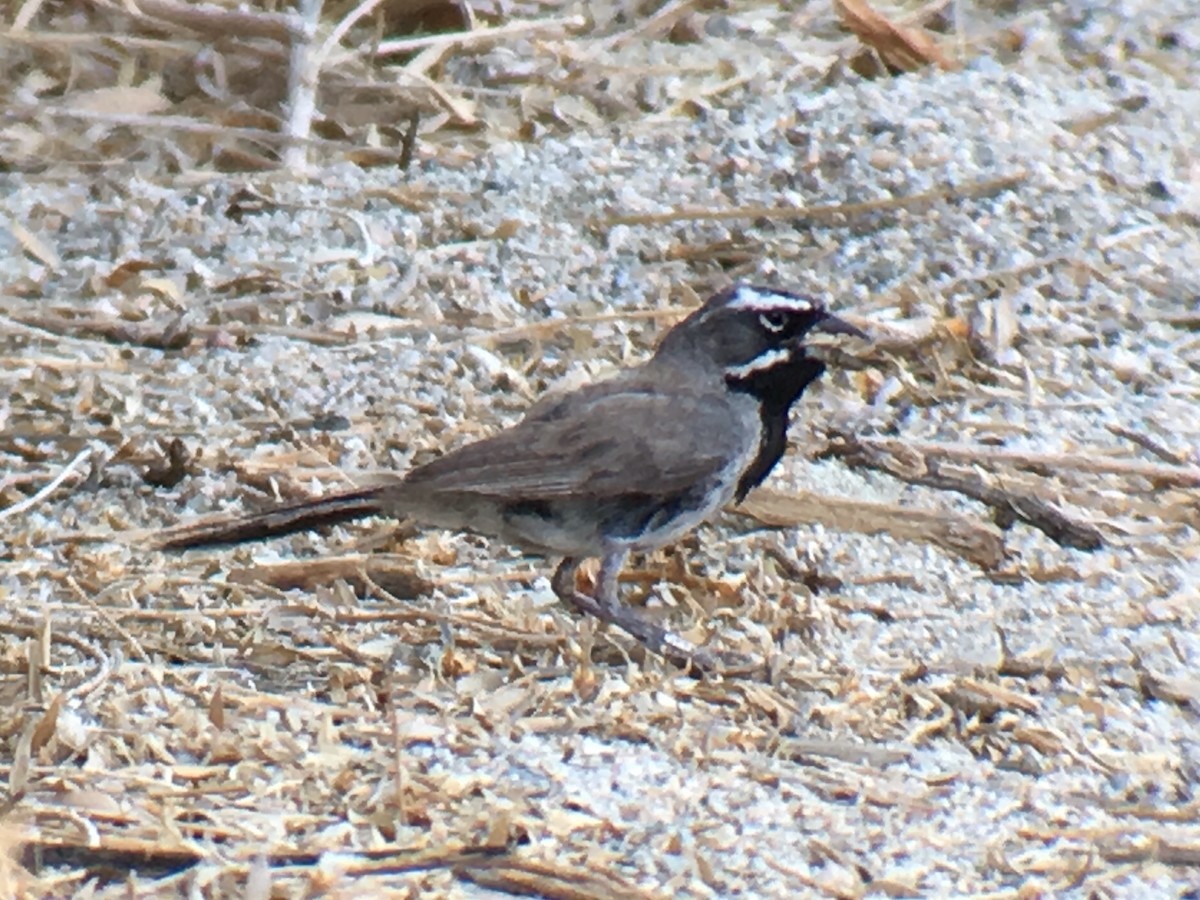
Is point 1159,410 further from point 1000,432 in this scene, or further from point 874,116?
point 874,116

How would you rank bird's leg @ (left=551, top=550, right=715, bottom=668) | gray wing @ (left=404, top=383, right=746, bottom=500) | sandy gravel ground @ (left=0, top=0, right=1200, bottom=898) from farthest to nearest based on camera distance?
1. gray wing @ (left=404, top=383, right=746, bottom=500)
2. bird's leg @ (left=551, top=550, right=715, bottom=668)
3. sandy gravel ground @ (left=0, top=0, right=1200, bottom=898)

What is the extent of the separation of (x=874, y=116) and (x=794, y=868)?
391 centimetres

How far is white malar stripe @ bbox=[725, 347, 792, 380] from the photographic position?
17.4 ft

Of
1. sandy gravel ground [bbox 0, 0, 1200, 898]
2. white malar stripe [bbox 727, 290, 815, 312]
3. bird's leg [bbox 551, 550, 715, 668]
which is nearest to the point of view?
sandy gravel ground [bbox 0, 0, 1200, 898]

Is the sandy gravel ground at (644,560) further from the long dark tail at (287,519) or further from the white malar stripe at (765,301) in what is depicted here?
the white malar stripe at (765,301)

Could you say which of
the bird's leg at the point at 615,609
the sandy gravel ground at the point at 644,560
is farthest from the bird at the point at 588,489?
the sandy gravel ground at the point at 644,560

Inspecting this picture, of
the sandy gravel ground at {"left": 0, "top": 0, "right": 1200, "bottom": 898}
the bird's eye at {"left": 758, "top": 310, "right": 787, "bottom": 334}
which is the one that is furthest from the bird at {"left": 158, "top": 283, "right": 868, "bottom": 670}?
the bird's eye at {"left": 758, "top": 310, "right": 787, "bottom": 334}

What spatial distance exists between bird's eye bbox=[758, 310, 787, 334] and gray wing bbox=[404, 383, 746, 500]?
0.32m

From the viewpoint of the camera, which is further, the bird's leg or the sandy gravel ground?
the bird's leg

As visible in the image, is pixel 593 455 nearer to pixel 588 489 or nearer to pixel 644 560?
pixel 588 489

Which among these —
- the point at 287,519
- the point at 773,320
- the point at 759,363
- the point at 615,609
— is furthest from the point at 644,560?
the point at 287,519

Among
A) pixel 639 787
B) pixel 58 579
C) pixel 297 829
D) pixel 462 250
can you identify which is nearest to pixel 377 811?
pixel 297 829

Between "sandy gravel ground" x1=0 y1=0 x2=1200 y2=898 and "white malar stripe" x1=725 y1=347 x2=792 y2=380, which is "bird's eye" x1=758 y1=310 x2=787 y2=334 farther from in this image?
"sandy gravel ground" x1=0 y1=0 x2=1200 y2=898

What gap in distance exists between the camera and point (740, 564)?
17.3 ft
